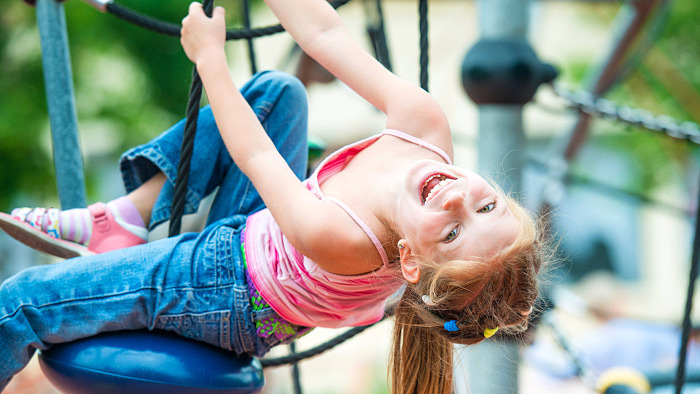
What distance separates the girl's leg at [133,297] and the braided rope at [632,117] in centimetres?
92

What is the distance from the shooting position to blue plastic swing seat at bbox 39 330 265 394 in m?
0.80

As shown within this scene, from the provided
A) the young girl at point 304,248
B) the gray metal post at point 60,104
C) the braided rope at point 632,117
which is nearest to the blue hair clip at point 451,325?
the young girl at point 304,248

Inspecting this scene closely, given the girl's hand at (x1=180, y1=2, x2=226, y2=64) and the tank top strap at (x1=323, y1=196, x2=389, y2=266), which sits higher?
the girl's hand at (x1=180, y1=2, x2=226, y2=64)

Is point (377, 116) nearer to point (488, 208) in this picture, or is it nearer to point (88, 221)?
A: point (88, 221)

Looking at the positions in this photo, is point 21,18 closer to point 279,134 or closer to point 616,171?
point 279,134

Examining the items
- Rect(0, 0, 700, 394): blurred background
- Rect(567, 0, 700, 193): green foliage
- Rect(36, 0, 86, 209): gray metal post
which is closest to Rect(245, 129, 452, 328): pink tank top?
Rect(36, 0, 86, 209): gray metal post

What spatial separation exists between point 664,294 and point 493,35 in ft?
17.5

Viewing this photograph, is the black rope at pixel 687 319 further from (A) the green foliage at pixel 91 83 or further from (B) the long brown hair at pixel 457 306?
(A) the green foliage at pixel 91 83

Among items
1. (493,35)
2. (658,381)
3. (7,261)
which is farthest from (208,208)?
(7,261)

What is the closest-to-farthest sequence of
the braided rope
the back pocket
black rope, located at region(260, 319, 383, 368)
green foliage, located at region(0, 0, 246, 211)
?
the back pocket, black rope, located at region(260, 319, 383, 368), the braided rope, green foliage, located at region(0, 0, 246, 211)

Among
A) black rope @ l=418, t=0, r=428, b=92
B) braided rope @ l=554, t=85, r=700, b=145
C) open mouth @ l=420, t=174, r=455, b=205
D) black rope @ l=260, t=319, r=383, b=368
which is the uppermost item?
black rope @ l=418, t=0, r=428, b=92

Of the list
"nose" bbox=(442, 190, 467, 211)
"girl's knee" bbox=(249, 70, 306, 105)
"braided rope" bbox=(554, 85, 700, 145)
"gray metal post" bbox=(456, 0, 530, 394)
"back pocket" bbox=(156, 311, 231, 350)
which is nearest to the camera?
"nose" bbox=(442, 190, 467, 211)

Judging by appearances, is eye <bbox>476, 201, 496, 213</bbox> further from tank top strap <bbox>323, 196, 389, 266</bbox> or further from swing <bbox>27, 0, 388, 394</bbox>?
swing <bbox>27, 0, 388, 394</bbox>

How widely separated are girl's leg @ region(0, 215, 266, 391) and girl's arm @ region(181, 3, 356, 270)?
133mm
